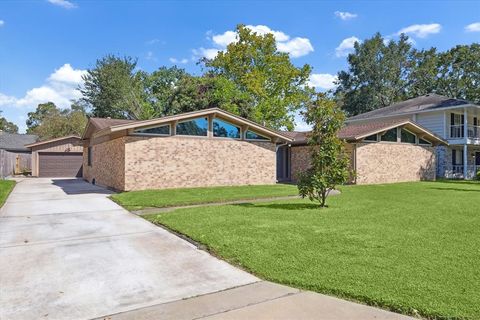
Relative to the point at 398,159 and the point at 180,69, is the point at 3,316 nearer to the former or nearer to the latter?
the point at 398,159

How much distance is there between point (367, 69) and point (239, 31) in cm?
1928

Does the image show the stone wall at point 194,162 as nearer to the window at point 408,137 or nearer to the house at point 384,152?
the house at point 384,152

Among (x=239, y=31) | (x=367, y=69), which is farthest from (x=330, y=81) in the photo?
(x=239, y=31)

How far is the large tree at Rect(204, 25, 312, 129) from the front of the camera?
112ft

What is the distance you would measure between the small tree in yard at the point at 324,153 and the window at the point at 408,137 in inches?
547

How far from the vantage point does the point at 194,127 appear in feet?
56.0

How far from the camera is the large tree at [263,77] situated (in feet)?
112

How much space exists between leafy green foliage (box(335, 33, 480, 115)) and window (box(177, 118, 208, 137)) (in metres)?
33.7

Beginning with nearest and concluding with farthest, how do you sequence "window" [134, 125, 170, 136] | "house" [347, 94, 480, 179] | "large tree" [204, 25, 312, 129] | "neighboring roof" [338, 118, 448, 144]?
"window" [134, 125, 170, 136] → "neighboring roof" [338, 118, 448, 144] → "house" [347, 94, 480, 179] → "large tree" [204, 25, 312, 129]

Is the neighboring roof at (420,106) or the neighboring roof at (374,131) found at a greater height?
the neighboring roof at (420,106)

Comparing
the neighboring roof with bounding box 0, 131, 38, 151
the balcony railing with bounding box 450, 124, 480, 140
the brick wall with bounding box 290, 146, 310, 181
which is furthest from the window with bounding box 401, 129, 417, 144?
the neighboring roof with bounding box 0, 131, 38, 151

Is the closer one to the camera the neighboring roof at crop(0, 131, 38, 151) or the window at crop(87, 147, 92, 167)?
the window at crop(87, 147, 92, 167)

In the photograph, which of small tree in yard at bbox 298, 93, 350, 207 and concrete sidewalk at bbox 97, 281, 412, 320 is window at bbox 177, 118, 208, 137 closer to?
small tree in yard at bbox 298, 93, 350, 207

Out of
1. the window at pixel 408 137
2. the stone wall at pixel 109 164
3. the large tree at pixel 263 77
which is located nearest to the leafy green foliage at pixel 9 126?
the large tree at pixel 263 77
